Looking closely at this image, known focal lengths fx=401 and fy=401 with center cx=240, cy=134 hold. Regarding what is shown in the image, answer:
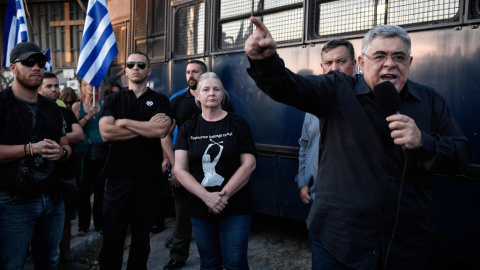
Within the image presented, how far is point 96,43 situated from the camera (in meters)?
5.52

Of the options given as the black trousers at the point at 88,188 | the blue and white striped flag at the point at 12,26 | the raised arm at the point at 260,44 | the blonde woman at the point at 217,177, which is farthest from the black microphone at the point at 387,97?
the blue and white striped flag at the point at 12,26

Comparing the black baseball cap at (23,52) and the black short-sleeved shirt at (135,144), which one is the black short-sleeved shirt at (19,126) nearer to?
the black baseball cap at (23,52)

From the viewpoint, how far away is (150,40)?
6.09 meters

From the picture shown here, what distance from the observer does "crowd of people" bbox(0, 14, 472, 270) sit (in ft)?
5.65

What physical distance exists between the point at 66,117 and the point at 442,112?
334 centimetres

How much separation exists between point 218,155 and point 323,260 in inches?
54.5

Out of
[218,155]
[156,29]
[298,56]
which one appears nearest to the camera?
[218,155]

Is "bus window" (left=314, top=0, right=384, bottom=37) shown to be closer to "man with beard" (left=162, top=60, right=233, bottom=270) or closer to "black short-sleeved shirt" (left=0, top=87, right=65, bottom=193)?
"man with beard" (left=162, top=60, right=233, bottom=270)

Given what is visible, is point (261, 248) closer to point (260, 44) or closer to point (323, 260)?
point (323, 260)

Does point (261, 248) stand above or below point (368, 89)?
below

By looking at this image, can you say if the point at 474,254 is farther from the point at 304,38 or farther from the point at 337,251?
the point at 304,38

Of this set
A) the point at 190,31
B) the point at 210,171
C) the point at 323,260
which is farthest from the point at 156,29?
the point at 323,260

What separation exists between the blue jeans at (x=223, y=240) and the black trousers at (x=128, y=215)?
869 mm

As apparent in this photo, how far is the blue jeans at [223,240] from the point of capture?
2951 millimetres
